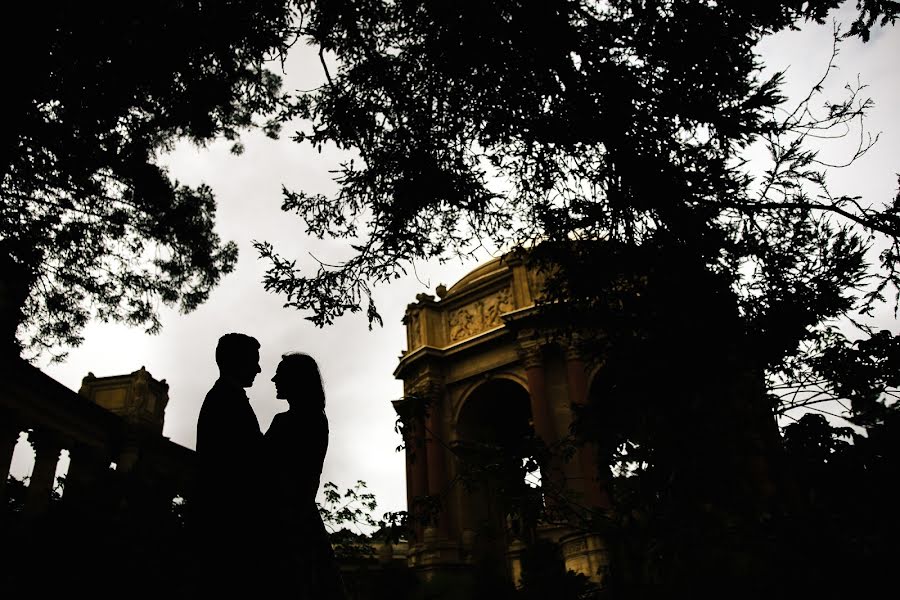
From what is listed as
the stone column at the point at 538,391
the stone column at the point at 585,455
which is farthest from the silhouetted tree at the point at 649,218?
the stone column at the point at 538,391

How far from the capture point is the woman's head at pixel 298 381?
298cm

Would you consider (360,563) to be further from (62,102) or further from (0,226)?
(62,102)

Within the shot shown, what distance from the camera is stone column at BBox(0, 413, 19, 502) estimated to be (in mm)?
8875

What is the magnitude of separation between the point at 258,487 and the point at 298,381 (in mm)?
576

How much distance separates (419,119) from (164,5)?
3138mm

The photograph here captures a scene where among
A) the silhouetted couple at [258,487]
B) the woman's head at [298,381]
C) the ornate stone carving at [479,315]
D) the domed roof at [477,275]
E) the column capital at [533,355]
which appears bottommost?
the silhouetted couple at [258,487]

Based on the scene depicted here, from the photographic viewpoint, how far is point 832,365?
452 centimetres

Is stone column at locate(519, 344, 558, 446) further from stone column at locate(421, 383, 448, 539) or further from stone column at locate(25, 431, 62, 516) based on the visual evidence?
stone column at locate(25, 431, 62, 516)

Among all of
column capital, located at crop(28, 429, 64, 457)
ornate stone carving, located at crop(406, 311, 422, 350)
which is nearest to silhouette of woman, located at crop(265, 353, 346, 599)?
column capital, located at crop(28, 429, 64, 457)

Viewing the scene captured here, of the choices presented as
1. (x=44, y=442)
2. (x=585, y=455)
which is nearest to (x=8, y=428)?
(x=44, y=442)

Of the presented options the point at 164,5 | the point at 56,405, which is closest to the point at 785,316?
the point at 164,5

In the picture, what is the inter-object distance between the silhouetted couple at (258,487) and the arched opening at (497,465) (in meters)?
2.39

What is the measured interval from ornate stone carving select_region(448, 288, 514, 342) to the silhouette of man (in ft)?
56.9

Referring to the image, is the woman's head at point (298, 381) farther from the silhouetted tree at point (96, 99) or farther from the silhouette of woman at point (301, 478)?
the silhouetted tree at point (96, 99)
